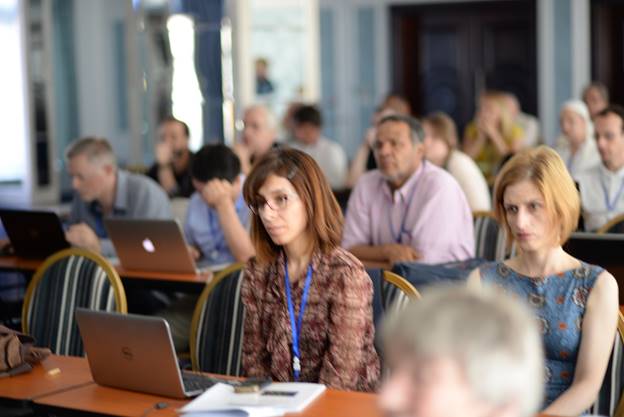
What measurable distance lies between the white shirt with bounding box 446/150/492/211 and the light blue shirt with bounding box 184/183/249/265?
5.20ft

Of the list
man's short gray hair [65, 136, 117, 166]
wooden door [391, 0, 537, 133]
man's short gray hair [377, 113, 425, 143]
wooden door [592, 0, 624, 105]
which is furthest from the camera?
wooden door [391, 0, 537, 133]

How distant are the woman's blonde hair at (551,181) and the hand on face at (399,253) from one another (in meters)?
1.86

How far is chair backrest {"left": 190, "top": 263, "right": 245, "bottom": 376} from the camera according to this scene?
3.70 meters

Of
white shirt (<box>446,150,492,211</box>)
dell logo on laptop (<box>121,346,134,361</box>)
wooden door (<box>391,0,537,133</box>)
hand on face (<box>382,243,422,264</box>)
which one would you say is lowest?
hand on face (<box>382,243,422,264</box>)

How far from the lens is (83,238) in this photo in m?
5.31

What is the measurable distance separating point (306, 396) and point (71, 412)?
1.86 feet

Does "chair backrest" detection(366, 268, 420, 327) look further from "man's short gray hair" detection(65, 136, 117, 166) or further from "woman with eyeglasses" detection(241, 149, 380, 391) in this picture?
"man's short gray hair" detection(65, 136, 117, 166)

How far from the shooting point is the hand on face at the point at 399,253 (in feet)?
15.9

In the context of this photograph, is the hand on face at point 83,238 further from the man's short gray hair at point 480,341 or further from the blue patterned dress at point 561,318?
the man's short gray hair at point 480,341

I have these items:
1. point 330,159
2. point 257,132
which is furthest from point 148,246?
point 330,159

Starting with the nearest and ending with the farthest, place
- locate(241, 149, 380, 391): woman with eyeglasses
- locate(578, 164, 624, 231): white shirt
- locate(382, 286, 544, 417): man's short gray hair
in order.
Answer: locate(382, 286, 544, 417): man's short gray hair
locate(241, 149, 380, 391): woman with eyeglasses
locate(578, 164, 624, 231): white shirt

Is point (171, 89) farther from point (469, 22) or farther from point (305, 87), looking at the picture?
point (469, 22)

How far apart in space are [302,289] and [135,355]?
52 cm

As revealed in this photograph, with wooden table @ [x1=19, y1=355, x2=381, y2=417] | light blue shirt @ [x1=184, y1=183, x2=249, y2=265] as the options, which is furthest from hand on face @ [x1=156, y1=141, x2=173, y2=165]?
wooden table @ [x1=19, y1=355, x2=381, y2=417]
